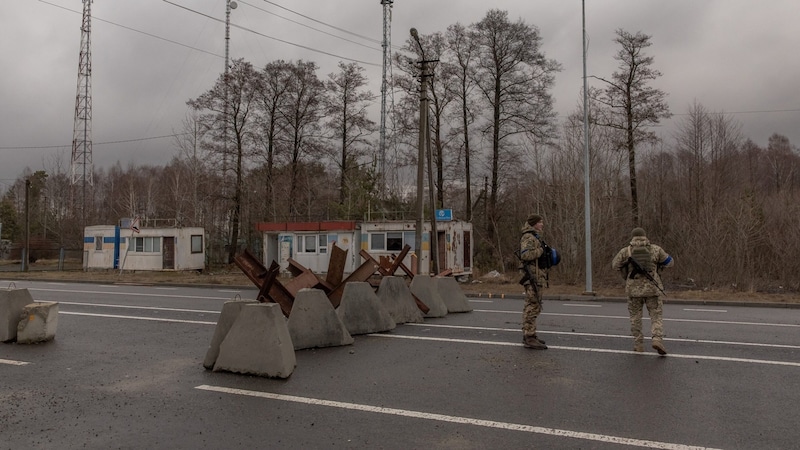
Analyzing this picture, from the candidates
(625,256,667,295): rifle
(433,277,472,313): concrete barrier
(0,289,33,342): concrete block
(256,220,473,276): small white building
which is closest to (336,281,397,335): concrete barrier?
(433,277,472,313): concrete barrier

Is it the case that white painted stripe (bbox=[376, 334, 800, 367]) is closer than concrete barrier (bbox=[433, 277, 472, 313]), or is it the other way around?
white painted stripe (bbox=[376, 334, 800, 367])

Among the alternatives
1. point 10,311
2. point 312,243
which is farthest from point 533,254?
point 312,243

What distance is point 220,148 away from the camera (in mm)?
36562

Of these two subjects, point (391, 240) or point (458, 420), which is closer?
point (458, 420)

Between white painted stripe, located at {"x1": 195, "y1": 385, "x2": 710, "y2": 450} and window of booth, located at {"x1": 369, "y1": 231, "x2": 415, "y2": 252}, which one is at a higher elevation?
window of booth, located at {"x1": 369, "y1": 231, "x2": 415, "y2": 252}

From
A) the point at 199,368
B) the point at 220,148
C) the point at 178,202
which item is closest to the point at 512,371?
the point at 199,368

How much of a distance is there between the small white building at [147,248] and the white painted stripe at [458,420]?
28.9m

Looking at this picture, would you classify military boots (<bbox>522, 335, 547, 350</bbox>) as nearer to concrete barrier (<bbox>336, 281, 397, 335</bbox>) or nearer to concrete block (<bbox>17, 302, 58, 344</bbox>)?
concrete barrier (<bbox>336, 281, 397, 335</bbox>)

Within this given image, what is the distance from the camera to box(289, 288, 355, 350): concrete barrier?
7848mm

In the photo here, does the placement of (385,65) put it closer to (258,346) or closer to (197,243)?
(197,243)

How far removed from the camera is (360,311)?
927cm

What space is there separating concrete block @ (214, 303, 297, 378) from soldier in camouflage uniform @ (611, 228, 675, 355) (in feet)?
15.7

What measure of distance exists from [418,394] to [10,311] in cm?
708

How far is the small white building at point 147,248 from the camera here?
32500 millimetres
